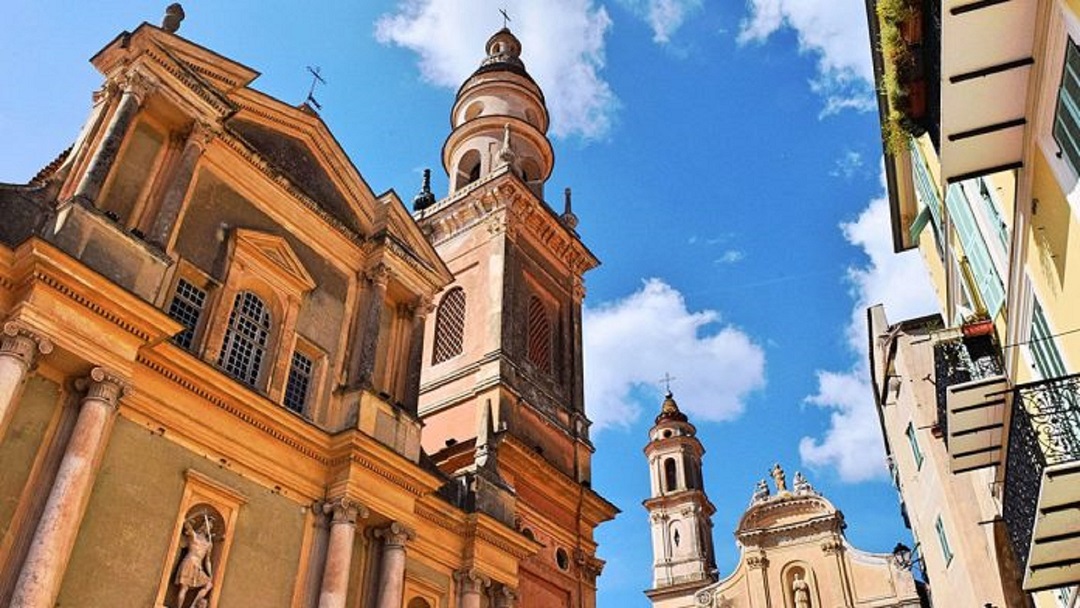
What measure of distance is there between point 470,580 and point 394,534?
232 centimetres

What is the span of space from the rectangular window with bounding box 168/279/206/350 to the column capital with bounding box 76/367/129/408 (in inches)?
86.2

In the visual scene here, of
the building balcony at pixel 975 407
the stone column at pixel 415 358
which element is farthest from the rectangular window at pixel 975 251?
the stone column at pixel 415 358

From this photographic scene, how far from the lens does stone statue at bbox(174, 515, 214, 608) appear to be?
11109 millimetres

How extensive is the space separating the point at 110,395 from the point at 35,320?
1.25 m

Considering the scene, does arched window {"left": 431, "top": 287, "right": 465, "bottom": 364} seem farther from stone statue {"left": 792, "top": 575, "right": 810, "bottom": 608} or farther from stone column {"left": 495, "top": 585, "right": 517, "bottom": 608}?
stone statue {"left": 792, "top": 575, "right": 810, "bottom": 608}

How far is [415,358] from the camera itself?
672 inches

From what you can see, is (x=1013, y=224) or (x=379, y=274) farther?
(x=379, y=274)

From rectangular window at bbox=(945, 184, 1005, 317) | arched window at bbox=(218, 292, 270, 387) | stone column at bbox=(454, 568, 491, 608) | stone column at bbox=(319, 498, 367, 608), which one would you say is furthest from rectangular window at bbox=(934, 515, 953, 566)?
arched window at bbox=(218, 292, 270, 387)

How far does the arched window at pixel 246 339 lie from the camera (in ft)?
45.1

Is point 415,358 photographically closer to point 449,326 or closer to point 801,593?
point 449,326

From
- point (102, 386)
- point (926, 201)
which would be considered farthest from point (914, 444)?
point (102, 386)

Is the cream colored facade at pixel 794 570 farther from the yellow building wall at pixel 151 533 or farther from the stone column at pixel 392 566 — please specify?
the yellow building wall at pixel 151 533

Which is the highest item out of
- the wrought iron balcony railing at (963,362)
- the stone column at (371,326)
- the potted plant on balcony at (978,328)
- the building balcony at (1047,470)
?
the stone column at (371,326)

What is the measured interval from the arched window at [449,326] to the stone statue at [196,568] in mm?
10324
